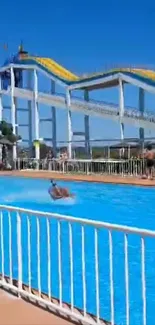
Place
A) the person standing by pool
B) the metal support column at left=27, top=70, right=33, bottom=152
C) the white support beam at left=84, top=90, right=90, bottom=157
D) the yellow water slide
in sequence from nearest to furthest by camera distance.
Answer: the person standing by pool, the white support beam at left=84, top=90, right=90, bottom=157, the yellow water slide, the metal support column at left=27, top=70, right=33, bottom=152

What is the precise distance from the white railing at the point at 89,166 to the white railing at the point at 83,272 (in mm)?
13952

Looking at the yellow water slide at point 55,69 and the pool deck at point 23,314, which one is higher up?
the yellow water slide at point 55,69

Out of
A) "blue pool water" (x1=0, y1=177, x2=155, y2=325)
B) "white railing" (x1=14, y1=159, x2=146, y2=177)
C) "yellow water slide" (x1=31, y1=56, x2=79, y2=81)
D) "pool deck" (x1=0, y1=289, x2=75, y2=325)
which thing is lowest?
"blue pool water" (x1=0, y1=177, x2=155, y2=325)

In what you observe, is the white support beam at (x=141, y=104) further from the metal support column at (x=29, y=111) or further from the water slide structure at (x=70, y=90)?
the metal support column at (x=29, y=111)

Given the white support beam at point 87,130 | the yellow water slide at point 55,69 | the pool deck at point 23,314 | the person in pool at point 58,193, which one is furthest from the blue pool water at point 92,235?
the yellow water slide at point 55,69

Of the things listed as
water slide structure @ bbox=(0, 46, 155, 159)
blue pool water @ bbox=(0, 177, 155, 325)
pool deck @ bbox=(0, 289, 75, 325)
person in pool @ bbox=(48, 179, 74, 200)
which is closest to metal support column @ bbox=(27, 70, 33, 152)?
water slide structure @ bbox=(0, 46, 155, 159)

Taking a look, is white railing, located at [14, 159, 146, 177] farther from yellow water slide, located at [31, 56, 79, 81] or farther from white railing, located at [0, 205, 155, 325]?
white railing, located at [0, 205, 155, 325]

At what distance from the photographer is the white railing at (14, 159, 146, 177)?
70.6ft

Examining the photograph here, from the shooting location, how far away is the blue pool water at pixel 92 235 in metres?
5.20

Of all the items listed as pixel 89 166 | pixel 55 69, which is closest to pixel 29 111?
pixel 55 69

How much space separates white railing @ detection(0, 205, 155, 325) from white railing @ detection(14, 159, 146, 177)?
14.0 metres

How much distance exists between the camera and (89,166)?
24500 mm

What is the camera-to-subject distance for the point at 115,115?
1122 inches

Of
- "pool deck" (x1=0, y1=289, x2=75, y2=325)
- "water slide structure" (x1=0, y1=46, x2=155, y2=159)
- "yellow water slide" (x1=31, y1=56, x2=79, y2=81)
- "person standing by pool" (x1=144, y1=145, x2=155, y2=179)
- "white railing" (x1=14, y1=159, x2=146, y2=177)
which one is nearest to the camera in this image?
"pool deck" (x1=0, y1=289, x2=75, y2=325)
